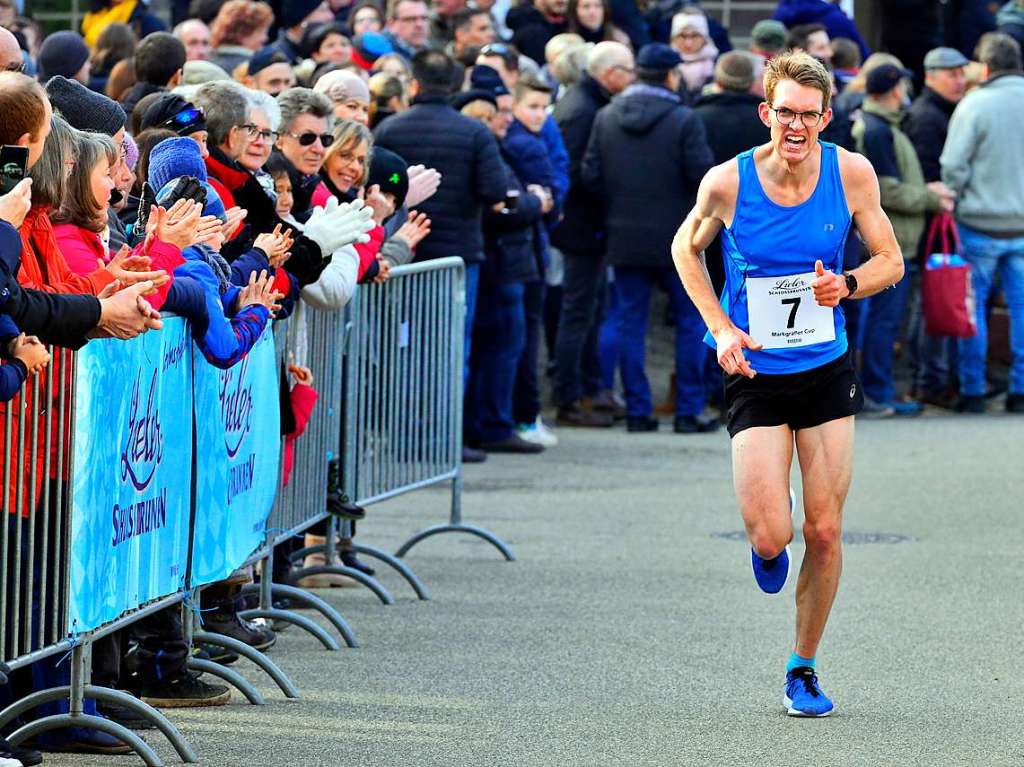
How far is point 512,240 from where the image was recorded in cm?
1417

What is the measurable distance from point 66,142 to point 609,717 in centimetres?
251

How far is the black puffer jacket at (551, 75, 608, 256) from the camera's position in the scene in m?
15.6

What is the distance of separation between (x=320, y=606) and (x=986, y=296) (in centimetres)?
962

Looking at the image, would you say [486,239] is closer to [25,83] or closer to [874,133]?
[874,133]

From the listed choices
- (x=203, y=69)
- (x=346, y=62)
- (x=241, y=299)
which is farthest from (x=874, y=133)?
(x=241, y=299)

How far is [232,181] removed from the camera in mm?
8016

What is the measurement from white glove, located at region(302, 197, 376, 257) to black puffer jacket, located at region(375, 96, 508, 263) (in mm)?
4893

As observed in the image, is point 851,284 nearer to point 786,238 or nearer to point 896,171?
point 786,238

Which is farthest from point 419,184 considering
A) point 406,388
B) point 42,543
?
point 42,543

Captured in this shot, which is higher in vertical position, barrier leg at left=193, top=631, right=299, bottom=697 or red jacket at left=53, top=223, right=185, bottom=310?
red jacket at left=53, top=223, right=185, bottom=310

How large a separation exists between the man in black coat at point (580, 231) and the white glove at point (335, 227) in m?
7.18

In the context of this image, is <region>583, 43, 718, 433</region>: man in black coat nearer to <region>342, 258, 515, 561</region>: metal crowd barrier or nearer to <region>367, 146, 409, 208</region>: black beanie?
<region>367, 146, 409, 208</region>: black beanie

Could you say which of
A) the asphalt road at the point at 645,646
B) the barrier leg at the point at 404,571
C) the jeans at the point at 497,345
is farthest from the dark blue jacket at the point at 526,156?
the barrier leg at the point at 404,571

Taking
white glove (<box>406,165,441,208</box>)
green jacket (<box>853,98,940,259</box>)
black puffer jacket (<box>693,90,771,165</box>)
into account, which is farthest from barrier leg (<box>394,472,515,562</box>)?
green jacket (<box>853,98,940,259</box>)
